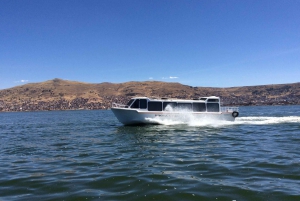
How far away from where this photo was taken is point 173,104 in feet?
108

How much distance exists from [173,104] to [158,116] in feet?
9.18

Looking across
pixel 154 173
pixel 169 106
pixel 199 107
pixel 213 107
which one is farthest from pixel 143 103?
pixel 154 173

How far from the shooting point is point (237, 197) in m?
7.74

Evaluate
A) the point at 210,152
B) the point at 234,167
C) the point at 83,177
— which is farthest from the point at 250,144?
the point at 83,177

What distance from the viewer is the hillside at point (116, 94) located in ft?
454

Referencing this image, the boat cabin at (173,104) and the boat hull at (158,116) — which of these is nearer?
the boat hull at (158,116)

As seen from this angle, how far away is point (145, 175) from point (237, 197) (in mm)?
3752

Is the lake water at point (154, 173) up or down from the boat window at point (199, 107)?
down

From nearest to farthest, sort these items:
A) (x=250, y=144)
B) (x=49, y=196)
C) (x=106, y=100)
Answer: (x=49, y=196), (x=250, y=144), (x=106, y=100)

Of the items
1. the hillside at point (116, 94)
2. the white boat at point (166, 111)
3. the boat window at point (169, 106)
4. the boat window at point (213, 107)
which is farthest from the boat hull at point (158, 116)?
the hillside at point (116, 94)

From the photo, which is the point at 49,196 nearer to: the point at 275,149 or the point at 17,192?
the point at 17,192

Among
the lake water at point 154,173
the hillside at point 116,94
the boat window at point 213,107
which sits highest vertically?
the hillside at point 116,94

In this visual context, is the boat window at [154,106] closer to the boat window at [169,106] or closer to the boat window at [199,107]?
the boat window at [169,106]

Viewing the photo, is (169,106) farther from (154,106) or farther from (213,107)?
(213,107)
